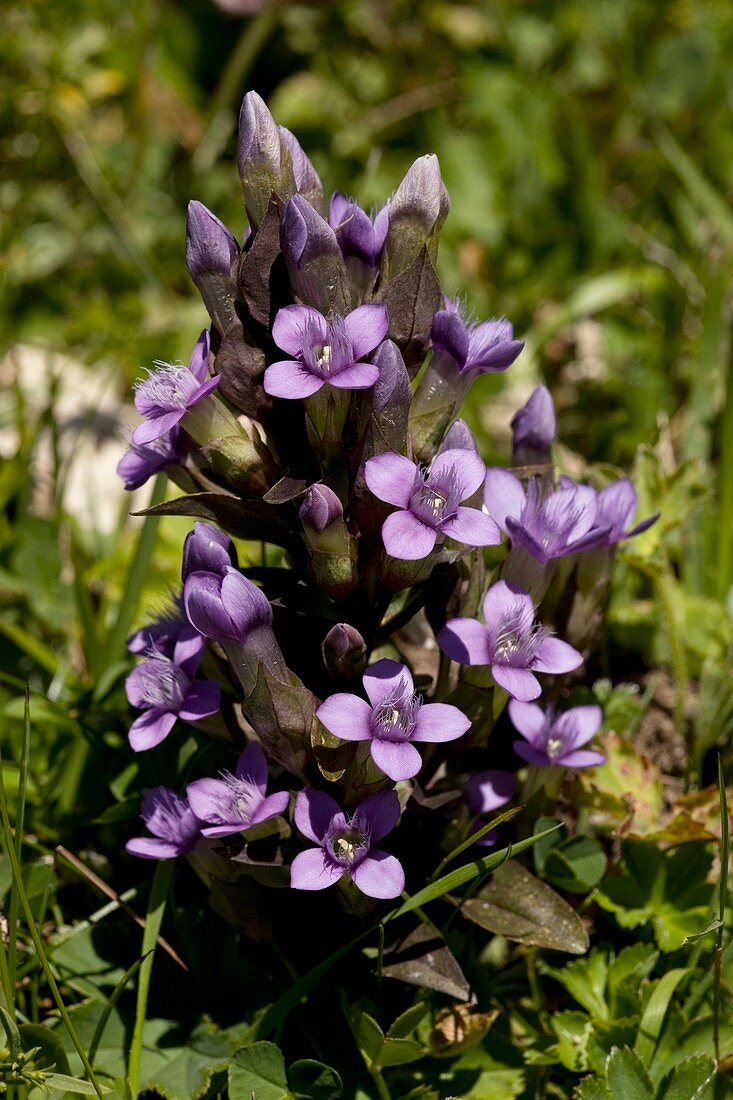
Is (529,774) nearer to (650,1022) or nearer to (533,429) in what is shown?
(650,1022)

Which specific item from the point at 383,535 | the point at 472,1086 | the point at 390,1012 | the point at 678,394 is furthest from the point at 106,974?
the point at 678,394

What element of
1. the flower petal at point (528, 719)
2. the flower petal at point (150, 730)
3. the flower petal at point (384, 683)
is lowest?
the flower petal at point (528, 719)

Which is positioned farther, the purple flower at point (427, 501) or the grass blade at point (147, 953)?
the grass blade at point (147, 953)

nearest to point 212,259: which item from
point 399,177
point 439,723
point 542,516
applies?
point 542,516

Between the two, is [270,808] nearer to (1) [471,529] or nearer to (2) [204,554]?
(2) [204,554]

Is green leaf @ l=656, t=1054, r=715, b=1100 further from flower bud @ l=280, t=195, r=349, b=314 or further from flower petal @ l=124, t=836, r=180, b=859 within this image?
flower bud @ l=280, t=195, r=349, b=314

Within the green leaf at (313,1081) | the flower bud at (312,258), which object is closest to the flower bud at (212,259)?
the flower bud at (312,258)

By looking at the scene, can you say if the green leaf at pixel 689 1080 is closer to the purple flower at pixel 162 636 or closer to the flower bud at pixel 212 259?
the purple flower at pixel 162 636

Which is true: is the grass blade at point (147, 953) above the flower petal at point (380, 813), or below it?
below
